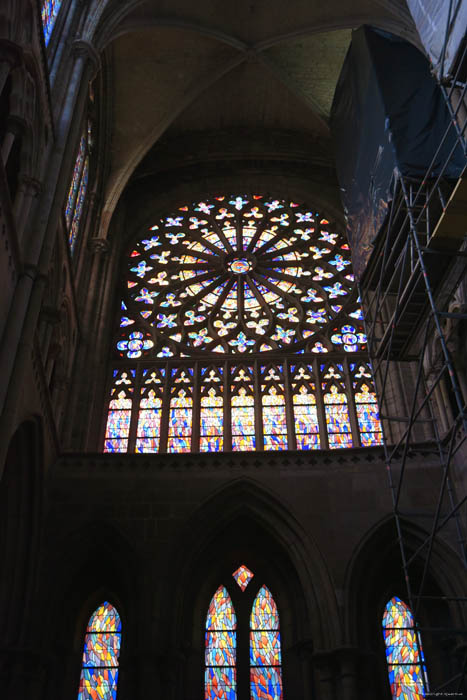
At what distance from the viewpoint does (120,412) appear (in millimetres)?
11602

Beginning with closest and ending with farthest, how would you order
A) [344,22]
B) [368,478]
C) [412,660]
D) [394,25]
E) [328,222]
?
[412,660], [368,478], [394,25], [344,22], [328,222]

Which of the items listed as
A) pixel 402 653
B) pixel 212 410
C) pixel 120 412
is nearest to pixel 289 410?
pixel 212 410

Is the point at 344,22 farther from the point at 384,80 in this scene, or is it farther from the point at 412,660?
the point at 412,660

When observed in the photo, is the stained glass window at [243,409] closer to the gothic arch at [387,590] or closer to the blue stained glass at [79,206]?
the gothic arch at [387,590]

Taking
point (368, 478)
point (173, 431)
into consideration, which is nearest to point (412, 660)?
point (368, 478)

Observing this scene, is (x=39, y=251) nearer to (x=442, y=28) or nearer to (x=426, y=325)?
(x=426, y=325)

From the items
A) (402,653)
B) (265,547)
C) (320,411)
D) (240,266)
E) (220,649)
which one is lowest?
(402,653)

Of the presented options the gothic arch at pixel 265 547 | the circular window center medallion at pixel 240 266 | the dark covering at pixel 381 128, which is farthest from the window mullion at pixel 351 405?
the circular window center medallion at pixel 240 266

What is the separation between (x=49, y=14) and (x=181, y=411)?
6011 millimetres

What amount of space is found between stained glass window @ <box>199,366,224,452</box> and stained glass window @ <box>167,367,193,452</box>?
0.20 m

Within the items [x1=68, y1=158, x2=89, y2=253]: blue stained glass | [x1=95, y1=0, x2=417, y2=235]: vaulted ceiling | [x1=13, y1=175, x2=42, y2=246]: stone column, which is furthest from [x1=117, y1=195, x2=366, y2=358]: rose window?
[x1=13, y1=175, x2=42, y2=246]: stone column

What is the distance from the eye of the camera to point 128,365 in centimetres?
1226

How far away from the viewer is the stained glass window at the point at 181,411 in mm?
11078

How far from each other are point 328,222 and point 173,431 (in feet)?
20.2
